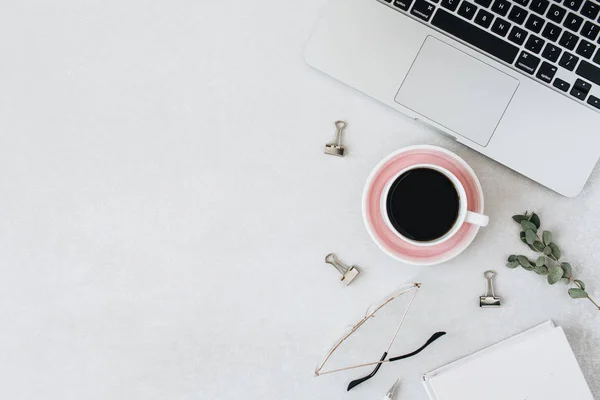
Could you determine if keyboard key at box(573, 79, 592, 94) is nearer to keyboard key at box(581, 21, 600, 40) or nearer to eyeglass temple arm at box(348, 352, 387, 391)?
keyboard key at box(581, 21, 600, 40)

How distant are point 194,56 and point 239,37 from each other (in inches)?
2.7

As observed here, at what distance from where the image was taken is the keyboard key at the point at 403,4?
718mm

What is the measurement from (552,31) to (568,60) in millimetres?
40

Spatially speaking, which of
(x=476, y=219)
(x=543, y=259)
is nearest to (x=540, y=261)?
(x=543, y=259)

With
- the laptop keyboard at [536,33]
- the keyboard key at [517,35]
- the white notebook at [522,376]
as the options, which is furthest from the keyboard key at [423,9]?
the white notebook at [522,376]

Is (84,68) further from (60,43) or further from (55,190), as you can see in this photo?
(55,190)

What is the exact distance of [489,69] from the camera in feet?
2.37

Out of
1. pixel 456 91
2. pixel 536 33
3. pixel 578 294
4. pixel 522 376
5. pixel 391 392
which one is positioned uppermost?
pixel 536 33

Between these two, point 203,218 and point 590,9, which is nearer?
point 590,9

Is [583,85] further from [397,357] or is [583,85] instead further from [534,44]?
[397,357]

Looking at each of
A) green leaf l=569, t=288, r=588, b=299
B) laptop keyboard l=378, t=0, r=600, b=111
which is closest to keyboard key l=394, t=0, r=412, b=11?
laptop keyboard l=378, t=0, r=600, b=111

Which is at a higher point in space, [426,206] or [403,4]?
[403,4]

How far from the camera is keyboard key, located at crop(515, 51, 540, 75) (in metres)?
0.71

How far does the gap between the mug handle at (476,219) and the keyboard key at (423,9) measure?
25 centimetres
